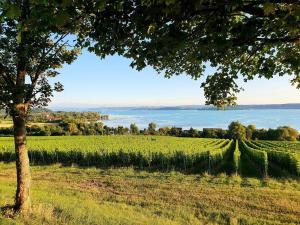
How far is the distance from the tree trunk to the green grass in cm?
45

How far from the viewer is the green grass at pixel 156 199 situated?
14.0 meters

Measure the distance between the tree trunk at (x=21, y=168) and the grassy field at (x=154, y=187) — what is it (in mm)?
366

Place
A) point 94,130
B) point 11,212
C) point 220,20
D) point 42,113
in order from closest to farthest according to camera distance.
A: point 220,20 < point 11,212 < point 42,113 < point 94,130

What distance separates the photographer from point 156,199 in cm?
2234

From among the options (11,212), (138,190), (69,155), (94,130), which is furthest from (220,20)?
(94,130)

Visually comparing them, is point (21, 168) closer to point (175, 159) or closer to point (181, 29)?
point (181, 29)

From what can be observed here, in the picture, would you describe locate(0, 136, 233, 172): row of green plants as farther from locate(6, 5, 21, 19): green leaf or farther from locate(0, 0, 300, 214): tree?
locate(6, 5, 21, 19): green leaf

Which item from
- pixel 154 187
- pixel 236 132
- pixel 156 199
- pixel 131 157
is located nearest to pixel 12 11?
pixel 156 199

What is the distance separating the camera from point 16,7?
188 inches

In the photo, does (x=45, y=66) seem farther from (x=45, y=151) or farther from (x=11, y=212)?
(x=45, y=151)

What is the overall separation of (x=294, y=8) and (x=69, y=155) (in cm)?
4017

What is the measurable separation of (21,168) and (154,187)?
15112 millimetres

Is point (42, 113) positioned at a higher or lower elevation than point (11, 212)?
higher

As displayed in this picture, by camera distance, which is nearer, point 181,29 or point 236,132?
point 181,29
